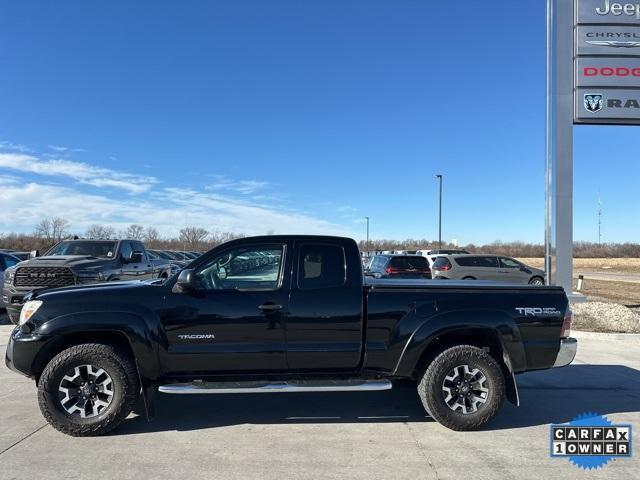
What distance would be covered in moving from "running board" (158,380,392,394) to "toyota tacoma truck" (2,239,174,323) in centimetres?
422

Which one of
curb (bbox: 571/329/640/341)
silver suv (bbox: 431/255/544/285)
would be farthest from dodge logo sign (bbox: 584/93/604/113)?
silver suv (bbox: 431/255/544/285)

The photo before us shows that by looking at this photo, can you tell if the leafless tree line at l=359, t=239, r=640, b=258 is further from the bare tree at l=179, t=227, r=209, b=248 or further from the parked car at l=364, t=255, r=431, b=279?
the parked car at l=364, t=255, r=431, b=279

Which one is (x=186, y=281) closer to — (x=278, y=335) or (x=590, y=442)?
(x=278, y=335)

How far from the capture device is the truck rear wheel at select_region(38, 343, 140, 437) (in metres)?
4.63

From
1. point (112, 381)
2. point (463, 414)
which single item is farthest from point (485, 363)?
point (112, 381)

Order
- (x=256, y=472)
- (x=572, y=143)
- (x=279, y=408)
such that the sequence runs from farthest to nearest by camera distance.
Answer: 1. (x=572, y=143)
2. (x=279, y=408)
3. (x=256, y=472)

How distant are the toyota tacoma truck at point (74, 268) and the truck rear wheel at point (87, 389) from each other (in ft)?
13.0

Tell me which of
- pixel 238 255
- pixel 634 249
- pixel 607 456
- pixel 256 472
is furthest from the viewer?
pixel 634 249

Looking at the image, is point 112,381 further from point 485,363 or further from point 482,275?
point 482,275

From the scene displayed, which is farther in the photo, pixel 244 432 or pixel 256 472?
pixel 244 432

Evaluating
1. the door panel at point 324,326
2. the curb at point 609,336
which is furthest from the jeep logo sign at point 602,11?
the door panel at point 324,326

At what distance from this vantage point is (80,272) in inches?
408

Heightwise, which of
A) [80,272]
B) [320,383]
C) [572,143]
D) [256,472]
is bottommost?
[256,472]

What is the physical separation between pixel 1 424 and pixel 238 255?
2.88 metres
